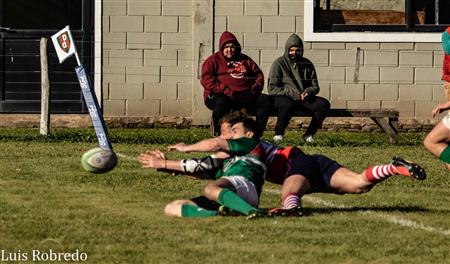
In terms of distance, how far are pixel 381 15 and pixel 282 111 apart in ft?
12.6

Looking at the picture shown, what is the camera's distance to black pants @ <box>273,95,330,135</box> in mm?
19469

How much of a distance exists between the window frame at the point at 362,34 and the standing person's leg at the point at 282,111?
2836mm

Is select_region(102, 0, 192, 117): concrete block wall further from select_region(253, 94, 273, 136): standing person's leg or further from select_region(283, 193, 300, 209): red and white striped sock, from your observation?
select_region(283, 193, 300, 209): red and white striped sock

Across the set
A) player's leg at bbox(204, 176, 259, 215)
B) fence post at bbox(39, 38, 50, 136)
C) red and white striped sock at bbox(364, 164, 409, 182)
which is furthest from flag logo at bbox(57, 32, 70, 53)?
red and white striped sock at bbox(364, 164, 409, 182)

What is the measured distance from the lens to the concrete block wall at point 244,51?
22.3 meters

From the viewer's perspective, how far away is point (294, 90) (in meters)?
19.8

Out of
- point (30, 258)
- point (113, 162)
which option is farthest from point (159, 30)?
point (30, 258)

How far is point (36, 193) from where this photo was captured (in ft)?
40.9

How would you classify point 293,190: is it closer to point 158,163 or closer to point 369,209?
point 369,209

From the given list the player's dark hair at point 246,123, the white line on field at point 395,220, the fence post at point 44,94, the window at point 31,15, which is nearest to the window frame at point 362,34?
the window at point 31,15

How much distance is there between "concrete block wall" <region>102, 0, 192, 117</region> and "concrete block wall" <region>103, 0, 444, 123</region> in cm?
2

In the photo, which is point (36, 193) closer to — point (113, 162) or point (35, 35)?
point (113, 162)

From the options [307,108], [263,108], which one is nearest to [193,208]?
[263,108]

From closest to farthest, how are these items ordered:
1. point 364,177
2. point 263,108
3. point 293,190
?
1. point 293,190
2. point 364,177
3. point 263,108
